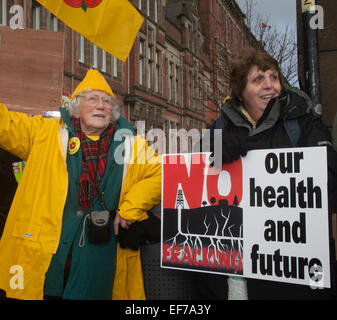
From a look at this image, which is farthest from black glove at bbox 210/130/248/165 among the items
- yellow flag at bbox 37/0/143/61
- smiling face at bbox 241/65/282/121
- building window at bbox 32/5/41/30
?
building window at bbox 32/5/41/30

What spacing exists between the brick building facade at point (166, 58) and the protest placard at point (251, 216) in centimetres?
701

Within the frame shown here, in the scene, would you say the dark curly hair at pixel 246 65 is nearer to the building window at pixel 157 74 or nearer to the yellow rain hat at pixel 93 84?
the yellow rain hat at pixel 93 84

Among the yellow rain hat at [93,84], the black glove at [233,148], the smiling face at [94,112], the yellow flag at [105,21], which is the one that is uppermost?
the yellow flag at [105,21]

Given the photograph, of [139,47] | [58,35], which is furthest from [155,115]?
[58,35]

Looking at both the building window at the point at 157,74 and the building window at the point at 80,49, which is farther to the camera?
the building window at the point at 157,74

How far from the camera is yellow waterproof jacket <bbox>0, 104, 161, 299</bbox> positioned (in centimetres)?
206

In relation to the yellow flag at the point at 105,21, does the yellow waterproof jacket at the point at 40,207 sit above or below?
below

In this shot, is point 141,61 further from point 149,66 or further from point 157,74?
point 157,74

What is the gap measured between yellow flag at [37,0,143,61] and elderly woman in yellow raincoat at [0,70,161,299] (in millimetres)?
708

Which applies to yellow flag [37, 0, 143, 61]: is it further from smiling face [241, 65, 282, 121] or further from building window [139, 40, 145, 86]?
building window [139, 40, 145, 86]

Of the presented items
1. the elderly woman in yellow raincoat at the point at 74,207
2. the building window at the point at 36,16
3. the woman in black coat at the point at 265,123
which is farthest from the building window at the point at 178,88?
the woman in black coat at the point at 265,123

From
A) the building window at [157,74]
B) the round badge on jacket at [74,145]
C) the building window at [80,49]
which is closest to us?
the round badge on jacket at [74,145]

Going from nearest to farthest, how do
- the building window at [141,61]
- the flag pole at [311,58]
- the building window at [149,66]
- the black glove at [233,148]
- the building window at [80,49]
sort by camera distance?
the black glove at [233,148]
the flag pole at [311,58]
the building window at [80,49]
the building window at [141,61]
the building window at [149,66]

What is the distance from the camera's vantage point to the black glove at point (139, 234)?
2137mm
